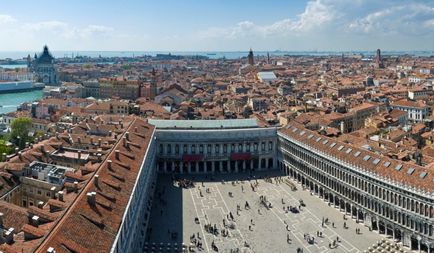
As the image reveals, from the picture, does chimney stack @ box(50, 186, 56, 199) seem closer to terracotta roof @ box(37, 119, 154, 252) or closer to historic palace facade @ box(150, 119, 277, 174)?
terracotta roof @ box(37, 119, 154, 252)

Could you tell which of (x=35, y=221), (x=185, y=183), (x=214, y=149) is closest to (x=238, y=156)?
(x=214, y=149)

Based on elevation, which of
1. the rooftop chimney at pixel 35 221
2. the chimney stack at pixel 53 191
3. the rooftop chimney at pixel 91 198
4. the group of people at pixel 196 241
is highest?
the rooftop chimney at pixel 91 198

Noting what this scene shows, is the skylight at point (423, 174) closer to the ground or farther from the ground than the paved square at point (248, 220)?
farther from the ground

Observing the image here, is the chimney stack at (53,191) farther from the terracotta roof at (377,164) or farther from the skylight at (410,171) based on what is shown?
the skylight at (410,171)

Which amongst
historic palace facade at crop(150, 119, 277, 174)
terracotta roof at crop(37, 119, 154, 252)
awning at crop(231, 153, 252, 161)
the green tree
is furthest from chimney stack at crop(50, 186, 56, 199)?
awning at crop(231, 153, 252, 161)

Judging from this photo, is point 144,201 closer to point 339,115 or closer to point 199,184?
point 199,184

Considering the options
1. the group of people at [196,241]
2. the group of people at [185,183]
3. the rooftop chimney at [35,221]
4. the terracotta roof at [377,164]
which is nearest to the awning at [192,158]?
the group of people at [185,183]
